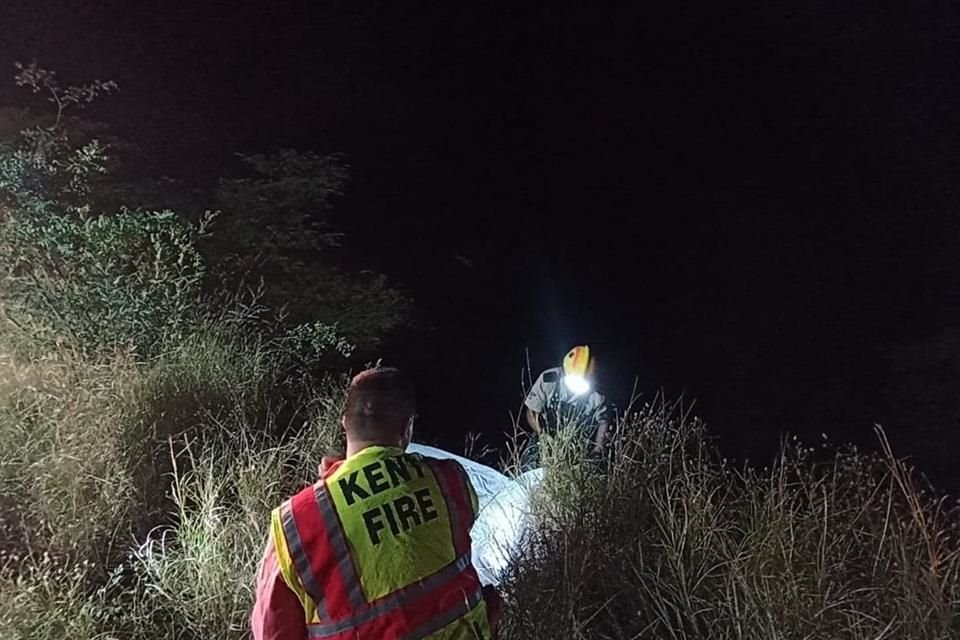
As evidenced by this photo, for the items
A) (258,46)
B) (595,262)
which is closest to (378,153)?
(258,46)

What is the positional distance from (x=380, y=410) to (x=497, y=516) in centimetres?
149

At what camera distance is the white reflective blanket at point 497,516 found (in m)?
2.62

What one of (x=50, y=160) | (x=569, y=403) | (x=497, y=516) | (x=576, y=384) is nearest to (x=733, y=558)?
(x=497, y=516)

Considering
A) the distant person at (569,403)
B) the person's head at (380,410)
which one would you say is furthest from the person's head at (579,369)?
the person's head at (380,410)

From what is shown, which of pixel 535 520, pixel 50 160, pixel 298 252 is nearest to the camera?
pixel 535 520

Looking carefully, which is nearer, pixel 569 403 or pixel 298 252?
pixel 569 403

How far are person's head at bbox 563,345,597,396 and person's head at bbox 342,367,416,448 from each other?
189 cm

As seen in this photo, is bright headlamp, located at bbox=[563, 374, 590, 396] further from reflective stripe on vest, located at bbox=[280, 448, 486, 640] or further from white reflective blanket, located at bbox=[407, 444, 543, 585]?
reflective stripe on vest, located at bbox=[280, 448, 486, 640]

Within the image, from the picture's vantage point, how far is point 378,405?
146cm

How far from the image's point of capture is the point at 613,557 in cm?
249

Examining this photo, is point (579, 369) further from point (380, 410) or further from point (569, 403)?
point (380, 410)

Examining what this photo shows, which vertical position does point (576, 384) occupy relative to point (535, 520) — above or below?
above

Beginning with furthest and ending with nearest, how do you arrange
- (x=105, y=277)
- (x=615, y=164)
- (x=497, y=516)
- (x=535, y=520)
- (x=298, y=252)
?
1. (x=615, y=164)
2. (x=298, y=252)
3. (x=105, y=277)
4. (x=497, y=516)
5. (x=535, y=520)

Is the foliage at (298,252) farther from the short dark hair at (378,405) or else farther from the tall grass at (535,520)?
the short dark hair at (378,405)
